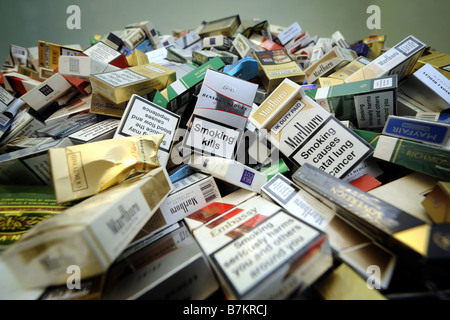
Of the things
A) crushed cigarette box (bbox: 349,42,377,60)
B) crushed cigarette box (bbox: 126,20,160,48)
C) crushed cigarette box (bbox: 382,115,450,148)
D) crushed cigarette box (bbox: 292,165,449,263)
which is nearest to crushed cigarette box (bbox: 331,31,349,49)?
crushed cigarette box (bbox: 349,42,377,60)

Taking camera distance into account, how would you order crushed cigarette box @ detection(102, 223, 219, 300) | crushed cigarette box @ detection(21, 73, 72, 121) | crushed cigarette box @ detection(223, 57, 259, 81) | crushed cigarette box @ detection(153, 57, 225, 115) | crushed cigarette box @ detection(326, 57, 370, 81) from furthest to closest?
crushed cigarette box @ detection(326, 57, 370, 81) → crushed cigarette box @ detection(223, 57, 259, 81) → crushed cigarette box @ detection(21, 73, 72, 121) → crushed cigarette box @ detection(153, 57, 225, 115) → crushed cigarette box @ detection(102, 223, 219, 300)

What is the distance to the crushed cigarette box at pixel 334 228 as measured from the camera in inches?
26.2

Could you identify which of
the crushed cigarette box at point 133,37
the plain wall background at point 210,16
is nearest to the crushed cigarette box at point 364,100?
the crushed cigarette box at point 133,37

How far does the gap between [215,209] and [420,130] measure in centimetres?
103

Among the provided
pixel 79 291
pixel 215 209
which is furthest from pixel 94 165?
pixel 215 209

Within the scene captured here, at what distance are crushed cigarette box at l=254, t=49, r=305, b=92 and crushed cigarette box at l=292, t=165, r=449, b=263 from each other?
0.98m

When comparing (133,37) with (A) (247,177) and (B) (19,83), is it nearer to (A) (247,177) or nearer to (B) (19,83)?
(B) (19,83)

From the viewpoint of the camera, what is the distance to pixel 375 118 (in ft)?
4.09

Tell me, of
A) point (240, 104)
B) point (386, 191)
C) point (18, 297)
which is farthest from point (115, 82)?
point (386, 191)

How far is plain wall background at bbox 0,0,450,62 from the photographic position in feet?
10.3

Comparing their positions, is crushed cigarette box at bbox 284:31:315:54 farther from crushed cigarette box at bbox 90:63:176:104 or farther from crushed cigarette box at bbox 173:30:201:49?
crushed cigarette box at bbox 90:63:176:104

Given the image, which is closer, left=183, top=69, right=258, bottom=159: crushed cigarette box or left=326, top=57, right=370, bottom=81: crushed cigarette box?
left=183, top=69, right=258, bottom=159: crushed cigarette box

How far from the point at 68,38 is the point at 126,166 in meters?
5.06
